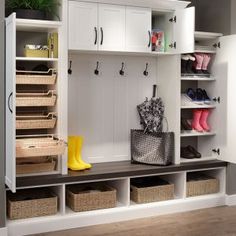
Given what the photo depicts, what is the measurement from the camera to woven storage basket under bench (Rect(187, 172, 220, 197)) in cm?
448

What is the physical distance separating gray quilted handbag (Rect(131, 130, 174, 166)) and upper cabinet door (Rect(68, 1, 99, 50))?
3.61 ft

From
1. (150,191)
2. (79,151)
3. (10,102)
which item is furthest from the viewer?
(150,191)

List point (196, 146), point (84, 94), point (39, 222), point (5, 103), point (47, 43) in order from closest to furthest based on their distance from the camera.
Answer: point (5, 103) < point (39, 222) < point (47, 43) < point (84, 94) < point (196, 146)

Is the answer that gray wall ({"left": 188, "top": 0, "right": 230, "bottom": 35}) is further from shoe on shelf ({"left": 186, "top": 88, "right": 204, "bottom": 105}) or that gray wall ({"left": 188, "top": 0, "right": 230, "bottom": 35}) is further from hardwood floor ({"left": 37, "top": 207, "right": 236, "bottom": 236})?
hardwood floor ({"left": 37, "top": 207, "right": 236, "bottom": 236})

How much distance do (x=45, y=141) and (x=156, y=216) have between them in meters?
1.37

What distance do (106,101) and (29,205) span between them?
1.36m

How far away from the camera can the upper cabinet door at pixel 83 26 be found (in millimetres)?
3812

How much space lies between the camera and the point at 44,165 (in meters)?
3.80

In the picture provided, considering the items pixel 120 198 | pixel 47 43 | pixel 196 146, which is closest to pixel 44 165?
pixel 120 198

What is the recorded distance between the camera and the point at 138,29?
4125 millimetres

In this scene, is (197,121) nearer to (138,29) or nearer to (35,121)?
(138,29)

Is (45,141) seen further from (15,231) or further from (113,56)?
(113,56)

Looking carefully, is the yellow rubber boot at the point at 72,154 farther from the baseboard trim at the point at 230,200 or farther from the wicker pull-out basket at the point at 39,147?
the baseboard trim at the point at 230,200

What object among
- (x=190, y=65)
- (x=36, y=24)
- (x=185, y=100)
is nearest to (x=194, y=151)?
(x=185, y=100)
